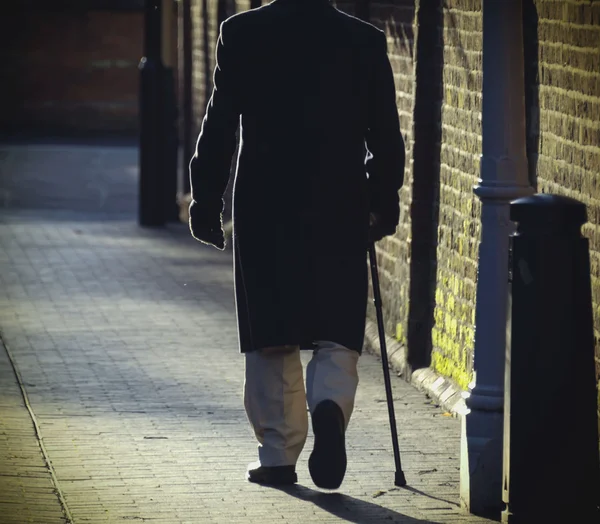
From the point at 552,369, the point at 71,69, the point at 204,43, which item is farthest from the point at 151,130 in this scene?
the point at 71,69

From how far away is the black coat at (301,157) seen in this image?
5.67 m

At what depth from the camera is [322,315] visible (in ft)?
18.9

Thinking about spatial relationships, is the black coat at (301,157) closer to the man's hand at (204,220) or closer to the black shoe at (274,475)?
the man's hand at (204,220)

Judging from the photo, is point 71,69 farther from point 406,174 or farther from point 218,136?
point 218,136

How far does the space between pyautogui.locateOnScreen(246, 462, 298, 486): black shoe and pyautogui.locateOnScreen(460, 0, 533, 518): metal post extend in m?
0.72

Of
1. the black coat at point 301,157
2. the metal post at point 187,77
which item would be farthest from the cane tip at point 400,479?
the metal post at point 187,77

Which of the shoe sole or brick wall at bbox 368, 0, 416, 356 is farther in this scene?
brick wall at bbox 368, 0, 416, 356

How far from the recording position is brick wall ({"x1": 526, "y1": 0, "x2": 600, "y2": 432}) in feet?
19.6

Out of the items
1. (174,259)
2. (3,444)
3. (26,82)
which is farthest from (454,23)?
(26,82)

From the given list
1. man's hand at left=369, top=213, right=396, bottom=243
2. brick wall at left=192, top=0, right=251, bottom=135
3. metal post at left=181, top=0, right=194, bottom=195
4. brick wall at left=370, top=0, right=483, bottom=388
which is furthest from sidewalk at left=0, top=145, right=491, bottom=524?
metal post at left=181, top=0, right=194, bottom=195

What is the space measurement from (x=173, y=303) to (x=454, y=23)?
12.1ft

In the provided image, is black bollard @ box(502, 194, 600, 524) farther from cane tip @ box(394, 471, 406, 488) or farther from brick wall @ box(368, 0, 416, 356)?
brick wall @ box(368, 0, 416, 356)

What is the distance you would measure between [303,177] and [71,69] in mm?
27113

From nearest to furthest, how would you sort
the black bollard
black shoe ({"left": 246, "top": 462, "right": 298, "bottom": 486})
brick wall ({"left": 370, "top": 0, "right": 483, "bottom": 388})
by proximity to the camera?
1. the black bollard
2. black shoe ({"left": 246, "top": 462, "right": 298, "bottom": 486})
3. brick wall ({"left": 370, "top": 0, "right": 483, "bottom": 388})
